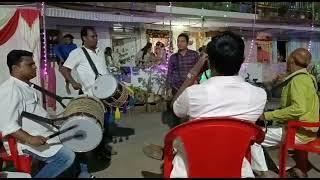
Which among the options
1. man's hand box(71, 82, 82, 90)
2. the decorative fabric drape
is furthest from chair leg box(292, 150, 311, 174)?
the decorative fabric drape

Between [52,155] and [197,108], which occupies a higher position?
[197,108]

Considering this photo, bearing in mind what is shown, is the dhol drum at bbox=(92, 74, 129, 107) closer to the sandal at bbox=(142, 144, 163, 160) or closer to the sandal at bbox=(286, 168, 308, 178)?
the sandal at bbox=(142, 144, 163, 160)

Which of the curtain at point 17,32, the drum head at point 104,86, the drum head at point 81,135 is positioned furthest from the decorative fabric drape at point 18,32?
the drum head at point 81,135

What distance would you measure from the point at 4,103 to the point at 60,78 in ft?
21.2

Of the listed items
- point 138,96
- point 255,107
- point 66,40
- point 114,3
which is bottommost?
point 138,96

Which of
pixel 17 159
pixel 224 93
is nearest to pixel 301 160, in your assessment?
pixel 224 93

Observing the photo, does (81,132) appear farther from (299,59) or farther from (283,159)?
(299,59)

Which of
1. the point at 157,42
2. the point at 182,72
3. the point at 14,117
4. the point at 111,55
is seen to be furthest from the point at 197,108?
the point at 157,42

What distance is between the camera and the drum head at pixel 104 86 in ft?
16.2

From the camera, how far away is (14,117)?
3.40m

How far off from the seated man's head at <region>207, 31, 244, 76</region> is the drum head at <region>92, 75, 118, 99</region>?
2.54 meters

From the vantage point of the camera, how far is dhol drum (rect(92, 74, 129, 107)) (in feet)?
16.3

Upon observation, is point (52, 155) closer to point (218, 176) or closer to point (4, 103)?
point (4, 103)

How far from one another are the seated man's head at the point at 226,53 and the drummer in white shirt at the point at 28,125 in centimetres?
164
